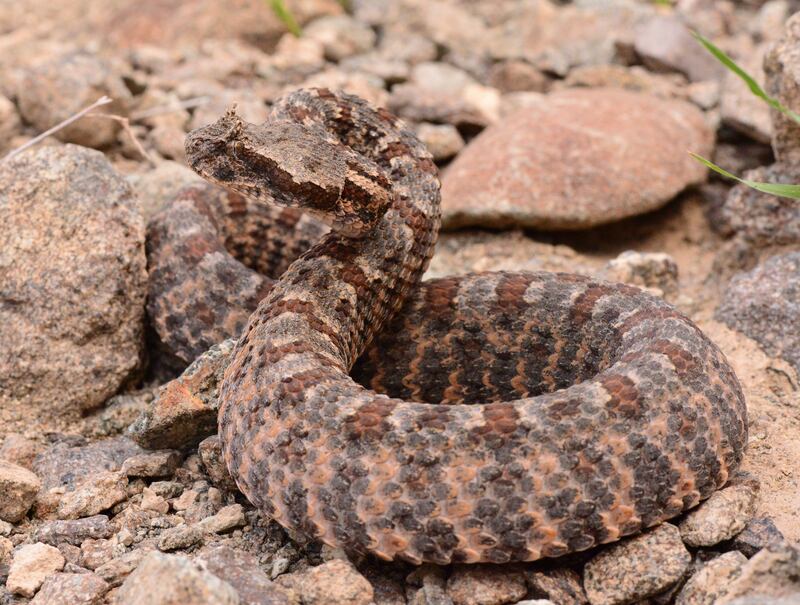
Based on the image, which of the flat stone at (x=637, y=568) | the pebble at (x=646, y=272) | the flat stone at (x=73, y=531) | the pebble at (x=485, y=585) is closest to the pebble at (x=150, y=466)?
the flat stone at (x=73, y=531)

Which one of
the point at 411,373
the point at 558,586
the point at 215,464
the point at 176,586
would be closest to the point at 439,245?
the point at 411,373

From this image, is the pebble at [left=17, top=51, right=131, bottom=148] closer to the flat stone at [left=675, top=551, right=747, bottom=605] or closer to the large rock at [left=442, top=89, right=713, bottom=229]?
the large rock at [left=442, top=89, right=713, bottom=229]

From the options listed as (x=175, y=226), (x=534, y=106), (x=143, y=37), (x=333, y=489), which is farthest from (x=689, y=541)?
(x=143, y=37)

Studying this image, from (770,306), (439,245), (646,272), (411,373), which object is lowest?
(439,245)

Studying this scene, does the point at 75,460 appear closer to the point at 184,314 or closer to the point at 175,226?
the point at 184,314

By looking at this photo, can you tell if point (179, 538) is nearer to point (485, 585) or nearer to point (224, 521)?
point (224, 521)

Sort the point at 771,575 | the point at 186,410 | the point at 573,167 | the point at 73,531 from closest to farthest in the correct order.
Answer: the point at 771,575 < the point at 73,531 < the point at 186,410 < the point at 573,167

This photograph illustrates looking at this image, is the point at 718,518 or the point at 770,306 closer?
the point at 718,518
